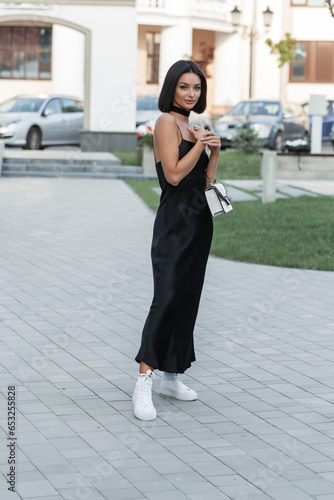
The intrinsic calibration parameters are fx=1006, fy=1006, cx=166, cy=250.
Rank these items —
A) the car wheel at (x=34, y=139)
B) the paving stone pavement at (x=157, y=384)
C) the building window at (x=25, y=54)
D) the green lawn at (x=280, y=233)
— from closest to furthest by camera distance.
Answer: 1. the paving stone pavement at (x=157, y=384)
2. the green lawn at (x=280, y=233)
3. the car wheel at (x=34, y=139)
4. the building window at (x=25, y=54)

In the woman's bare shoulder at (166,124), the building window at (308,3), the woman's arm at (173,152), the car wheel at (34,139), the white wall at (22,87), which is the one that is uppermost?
the building window at (308,3)

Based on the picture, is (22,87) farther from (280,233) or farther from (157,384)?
(157,384)

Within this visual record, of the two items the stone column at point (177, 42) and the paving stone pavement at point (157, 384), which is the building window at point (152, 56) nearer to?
the stone column at point (177, 42)

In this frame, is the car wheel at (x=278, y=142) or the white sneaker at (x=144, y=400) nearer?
the white sneaker at (x=144, y=400)

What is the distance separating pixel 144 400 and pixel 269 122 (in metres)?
20.3

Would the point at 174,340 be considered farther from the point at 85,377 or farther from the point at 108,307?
the point at 108,307

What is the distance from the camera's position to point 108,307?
813 cm

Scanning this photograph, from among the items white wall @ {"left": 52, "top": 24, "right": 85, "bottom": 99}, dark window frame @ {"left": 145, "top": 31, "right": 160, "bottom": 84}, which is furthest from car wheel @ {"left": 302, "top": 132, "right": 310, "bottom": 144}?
dark window frame @ {"left": 145, "top": 31, "right": 160, "bottom": 84}

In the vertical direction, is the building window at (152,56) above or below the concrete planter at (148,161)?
above

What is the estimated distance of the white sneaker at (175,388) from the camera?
5645mm

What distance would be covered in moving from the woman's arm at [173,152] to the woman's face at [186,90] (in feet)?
0.42

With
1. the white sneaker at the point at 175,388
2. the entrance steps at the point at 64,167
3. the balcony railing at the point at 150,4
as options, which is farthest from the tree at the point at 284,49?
the white sneaker at the point at 175,388

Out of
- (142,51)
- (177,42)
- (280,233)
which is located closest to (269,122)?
(280,233)

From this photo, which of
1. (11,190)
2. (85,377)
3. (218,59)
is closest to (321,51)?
(218,59)
